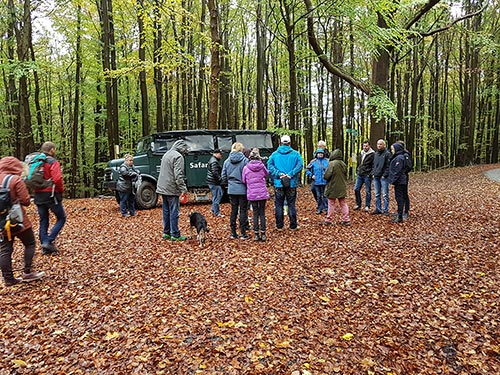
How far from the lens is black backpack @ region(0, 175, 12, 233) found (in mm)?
4723

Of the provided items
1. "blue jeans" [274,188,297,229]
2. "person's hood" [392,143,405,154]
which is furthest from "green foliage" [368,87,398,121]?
"blue jeans" [274,188,297,229]

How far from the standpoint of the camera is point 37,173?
6.27 metres

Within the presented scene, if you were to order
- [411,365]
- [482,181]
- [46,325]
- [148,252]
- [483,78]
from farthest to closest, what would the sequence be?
[483,78] → [482,181] → [148,252] → [46,325] → [411,365]

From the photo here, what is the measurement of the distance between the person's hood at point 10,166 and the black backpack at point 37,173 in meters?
1.28

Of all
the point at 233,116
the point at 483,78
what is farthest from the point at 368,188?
the point at 483,78

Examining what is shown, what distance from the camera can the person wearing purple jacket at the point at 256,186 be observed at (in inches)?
287

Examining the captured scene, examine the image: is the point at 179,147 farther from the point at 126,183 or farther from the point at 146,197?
the point at 146,197

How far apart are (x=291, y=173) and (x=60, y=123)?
28.2 meters

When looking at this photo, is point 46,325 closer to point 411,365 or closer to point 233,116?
point 411,365

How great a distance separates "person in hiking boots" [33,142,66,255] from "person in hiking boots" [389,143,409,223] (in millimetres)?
7314

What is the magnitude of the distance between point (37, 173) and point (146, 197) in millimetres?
6296

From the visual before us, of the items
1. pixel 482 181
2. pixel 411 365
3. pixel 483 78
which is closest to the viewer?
pixel 411 365

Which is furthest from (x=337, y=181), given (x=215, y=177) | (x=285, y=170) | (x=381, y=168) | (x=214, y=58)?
(x=214, y=58)

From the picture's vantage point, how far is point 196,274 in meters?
5.56
